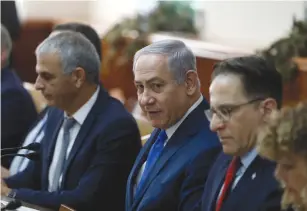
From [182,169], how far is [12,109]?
1600 mm

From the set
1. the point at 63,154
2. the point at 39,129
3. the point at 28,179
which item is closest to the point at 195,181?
the point at 63,154

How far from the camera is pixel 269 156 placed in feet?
6.47

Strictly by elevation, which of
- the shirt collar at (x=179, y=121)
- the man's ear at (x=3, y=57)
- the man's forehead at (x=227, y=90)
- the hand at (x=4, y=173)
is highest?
the man's forehead at (x=227, y=90)

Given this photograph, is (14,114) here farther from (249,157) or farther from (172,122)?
(249,157)

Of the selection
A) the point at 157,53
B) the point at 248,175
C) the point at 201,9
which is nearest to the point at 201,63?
the point at 201,9

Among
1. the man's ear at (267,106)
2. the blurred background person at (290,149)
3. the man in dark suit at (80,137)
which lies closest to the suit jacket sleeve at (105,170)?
the man in dark suit at (80,137)

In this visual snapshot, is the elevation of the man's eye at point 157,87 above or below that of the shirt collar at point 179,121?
above

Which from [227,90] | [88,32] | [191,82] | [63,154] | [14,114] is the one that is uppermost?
[227,90]

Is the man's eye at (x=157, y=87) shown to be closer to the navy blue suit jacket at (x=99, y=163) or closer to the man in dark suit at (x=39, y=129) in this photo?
the navy blue suit jacket at (x=99, y=163)

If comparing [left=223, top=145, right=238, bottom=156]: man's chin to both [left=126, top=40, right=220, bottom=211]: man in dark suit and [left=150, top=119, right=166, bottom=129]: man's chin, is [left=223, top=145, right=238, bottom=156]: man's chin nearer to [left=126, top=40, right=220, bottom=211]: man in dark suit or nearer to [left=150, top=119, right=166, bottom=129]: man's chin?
[left=126, top=40, right=220, bottom=211]: man in dark suit

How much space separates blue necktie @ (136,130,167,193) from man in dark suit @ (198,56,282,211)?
0.46 meters

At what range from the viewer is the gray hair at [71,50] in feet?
10.4

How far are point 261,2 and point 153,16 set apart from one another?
1.03 meters

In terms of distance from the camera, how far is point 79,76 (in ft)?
10.5
